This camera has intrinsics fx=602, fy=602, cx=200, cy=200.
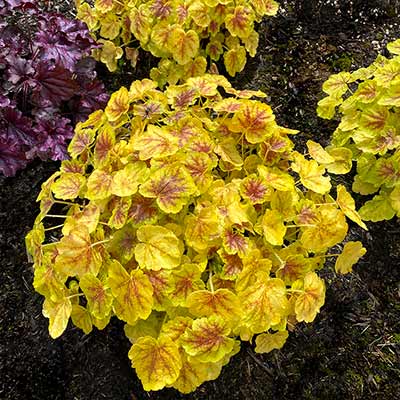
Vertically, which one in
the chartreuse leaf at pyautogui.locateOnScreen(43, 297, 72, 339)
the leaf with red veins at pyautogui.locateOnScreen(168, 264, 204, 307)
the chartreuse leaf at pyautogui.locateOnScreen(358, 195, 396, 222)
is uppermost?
the leaf with red veins at pyautogui.locateOnScreen(168, 264, 204, 307)

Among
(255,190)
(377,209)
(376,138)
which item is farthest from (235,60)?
(255,190)

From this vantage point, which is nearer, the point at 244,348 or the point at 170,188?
the point at 170,188

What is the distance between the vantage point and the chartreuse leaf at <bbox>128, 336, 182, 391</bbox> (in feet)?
5.19

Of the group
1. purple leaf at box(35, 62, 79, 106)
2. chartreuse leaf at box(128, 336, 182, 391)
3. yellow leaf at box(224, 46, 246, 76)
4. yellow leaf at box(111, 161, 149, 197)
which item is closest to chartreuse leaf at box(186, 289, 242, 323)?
chartreuse leaf at box(128, 336, 182, 391)

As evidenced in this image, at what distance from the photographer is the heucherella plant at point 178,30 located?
8.14 ft

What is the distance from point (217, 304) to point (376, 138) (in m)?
0.94

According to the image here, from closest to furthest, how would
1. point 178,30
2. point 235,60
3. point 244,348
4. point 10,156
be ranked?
point 244,348 → point 10,156 → point 178,30 → point 235,60

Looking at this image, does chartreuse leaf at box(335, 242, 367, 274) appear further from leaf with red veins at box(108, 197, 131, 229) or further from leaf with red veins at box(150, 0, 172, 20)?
Answer: leaf with red veins at box(150, 0, 172, 20)

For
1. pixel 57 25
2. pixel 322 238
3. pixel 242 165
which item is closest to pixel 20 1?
pixel 57 25

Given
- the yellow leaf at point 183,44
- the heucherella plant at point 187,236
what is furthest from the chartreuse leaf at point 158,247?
the yellow leaf at point 183,44

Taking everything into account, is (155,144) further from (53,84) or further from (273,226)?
(53,84)

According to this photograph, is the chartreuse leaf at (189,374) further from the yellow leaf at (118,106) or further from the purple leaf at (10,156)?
the purple leaf at (10,156)

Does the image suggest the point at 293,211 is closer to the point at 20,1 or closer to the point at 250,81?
the point at 250,81

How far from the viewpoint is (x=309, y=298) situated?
1.70 m
